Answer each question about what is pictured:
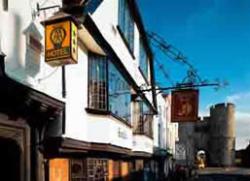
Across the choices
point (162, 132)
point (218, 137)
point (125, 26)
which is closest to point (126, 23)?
point (125, 26)

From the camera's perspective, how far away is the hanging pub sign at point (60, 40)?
9.86m

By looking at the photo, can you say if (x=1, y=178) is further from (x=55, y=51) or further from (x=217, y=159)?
(x=217, y=159)

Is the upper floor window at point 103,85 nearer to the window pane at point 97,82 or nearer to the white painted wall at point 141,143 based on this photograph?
the window pane at point 97,82

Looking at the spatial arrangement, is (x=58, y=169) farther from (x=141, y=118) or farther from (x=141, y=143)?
(x=141, y=118)

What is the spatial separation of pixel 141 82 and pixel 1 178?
1579 centimetres

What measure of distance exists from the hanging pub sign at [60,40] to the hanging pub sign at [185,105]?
15332 mm

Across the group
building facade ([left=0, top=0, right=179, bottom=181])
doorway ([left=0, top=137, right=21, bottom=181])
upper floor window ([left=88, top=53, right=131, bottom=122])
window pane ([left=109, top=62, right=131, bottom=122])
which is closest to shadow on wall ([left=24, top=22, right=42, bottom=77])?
building facade ([left=0, top=0, right=179, bottom=181])

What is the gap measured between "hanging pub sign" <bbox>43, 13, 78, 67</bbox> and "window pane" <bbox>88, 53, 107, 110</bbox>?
427 centimetres

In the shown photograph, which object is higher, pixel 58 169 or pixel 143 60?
A: pixel 143 60

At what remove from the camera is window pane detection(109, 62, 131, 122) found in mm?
15891

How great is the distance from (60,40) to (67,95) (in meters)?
2.69

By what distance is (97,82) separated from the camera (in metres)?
14.9

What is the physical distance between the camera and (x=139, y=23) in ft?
78.5

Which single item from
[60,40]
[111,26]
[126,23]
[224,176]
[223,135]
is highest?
[126,23]
